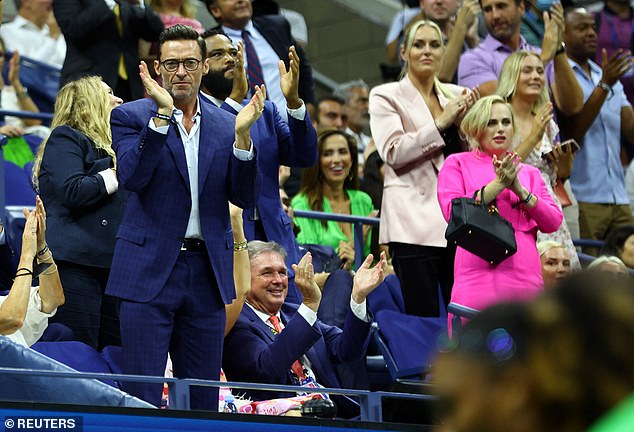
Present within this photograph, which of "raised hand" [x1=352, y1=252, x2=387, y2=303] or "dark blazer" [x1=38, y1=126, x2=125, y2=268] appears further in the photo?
"raised hand" [x1=352, y1=252, x2=387, y2=303]

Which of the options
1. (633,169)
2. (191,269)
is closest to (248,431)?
(191,269)

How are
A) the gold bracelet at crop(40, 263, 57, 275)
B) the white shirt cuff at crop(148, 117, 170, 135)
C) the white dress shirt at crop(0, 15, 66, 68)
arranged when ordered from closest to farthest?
the white shirt cuff at crop(148, 117, 170, 135), the gold bracelet at crop(40, 263, 57, 275), the white dress shirt at crop(0, 15, 66, 68)

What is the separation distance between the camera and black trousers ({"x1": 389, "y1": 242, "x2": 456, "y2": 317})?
6199mm

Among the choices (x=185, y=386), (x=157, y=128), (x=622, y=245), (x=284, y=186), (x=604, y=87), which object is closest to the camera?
(x=185, y=386)

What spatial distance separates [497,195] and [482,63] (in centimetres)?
212

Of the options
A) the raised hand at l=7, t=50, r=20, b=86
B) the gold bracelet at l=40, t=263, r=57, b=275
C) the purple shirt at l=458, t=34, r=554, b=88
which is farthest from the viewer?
the raised hand at l=7, t=50, r=20, b=86

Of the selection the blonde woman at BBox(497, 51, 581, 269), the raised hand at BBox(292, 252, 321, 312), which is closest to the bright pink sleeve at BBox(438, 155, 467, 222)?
the raised hand at BBox(292, 252, 321, 312)

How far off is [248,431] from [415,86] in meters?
2.82

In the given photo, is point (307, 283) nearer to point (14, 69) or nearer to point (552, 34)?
point (552, 34)

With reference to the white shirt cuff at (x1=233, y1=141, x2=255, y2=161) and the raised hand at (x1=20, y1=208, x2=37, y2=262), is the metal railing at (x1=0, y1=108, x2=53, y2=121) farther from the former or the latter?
the white shirt cuff at (x1=233, y1=141, x2=255, y2=161)

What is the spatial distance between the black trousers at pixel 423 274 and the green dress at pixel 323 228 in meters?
1.27

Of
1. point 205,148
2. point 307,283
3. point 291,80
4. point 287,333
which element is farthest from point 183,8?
point 205,148

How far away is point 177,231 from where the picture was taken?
4406mm

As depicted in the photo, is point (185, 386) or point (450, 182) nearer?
point (185, 386)
